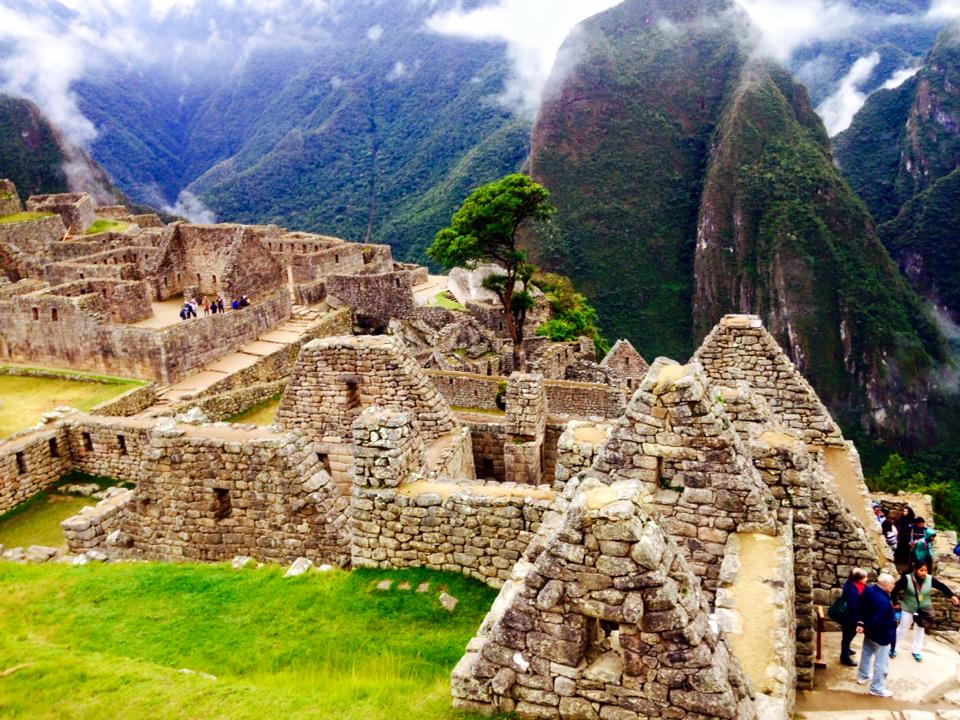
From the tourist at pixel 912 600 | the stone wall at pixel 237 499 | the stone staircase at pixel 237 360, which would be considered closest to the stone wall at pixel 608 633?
the stone wall at pixel 237 499

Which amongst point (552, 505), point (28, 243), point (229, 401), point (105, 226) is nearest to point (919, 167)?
point (105, 226)

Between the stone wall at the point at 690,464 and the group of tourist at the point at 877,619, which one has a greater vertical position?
the stone wall at the point at 690,464

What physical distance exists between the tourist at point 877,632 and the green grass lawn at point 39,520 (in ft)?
36.1

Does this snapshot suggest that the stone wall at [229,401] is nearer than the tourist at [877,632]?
No

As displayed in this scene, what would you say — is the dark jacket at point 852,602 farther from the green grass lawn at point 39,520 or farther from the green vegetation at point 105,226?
the green vegetation at point 105,226

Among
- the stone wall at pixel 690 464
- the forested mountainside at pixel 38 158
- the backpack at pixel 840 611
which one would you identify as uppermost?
the forested mountainside at pixel 38 158

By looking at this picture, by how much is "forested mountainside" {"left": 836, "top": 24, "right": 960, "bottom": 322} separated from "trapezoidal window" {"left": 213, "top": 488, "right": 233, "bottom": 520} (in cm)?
16321

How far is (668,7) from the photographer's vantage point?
168 m

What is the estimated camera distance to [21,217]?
3822 centimetres

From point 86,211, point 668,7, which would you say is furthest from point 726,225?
point 86,211

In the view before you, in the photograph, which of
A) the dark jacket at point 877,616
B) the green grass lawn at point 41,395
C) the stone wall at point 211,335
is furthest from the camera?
the stone wall at point 211,335

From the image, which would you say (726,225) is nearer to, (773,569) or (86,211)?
(86,211)

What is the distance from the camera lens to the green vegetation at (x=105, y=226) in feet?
133

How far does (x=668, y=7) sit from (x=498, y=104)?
53.4m
